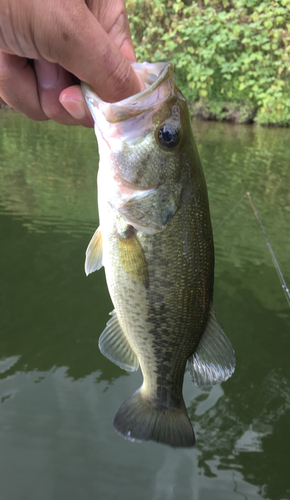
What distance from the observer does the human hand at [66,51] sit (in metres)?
1.08

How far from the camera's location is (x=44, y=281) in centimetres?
343

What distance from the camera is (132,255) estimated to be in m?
1.38

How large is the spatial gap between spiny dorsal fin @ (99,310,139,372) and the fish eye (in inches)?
27.2

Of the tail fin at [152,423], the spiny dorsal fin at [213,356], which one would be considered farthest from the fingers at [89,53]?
the tail fin at [152,423]

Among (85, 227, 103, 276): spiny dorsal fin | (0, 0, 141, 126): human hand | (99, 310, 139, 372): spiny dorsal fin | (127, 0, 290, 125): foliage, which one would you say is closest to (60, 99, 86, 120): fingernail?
(0, 0, 141, 126): human hand

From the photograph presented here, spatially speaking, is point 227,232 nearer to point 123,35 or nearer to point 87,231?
point 87,231

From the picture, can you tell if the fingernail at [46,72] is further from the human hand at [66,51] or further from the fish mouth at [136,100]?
the fish mouth at [136,100]

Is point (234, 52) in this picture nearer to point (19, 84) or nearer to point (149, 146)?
point (19, 84)

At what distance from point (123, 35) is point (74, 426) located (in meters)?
2.02

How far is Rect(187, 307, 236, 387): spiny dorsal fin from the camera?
1520 millimetres

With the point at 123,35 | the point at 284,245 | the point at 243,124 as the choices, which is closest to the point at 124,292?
the point at 123,35

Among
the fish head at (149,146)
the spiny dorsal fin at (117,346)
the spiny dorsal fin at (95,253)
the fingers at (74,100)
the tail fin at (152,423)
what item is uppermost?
the fingers at (74,100)

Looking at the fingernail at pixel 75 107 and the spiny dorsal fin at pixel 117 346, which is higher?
the fingernail at pixel 75 107

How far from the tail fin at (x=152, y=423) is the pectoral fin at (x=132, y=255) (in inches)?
20.1
